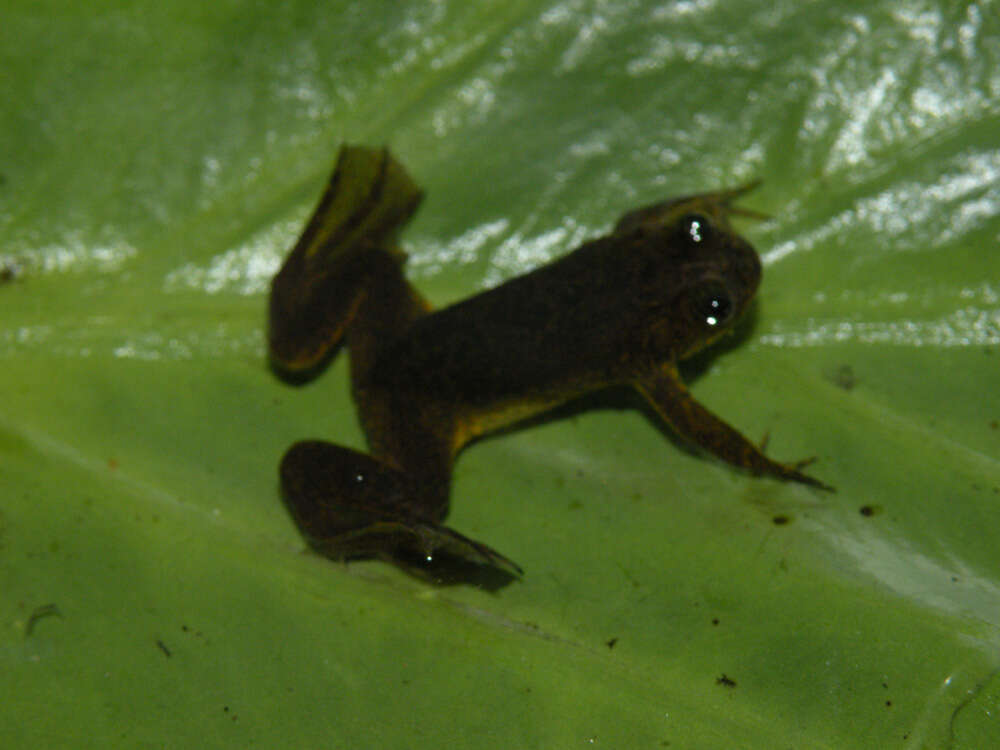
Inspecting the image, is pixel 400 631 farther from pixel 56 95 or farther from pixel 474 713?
pixel 56 95

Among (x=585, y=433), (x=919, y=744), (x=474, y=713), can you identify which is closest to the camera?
(x=919, y=744)

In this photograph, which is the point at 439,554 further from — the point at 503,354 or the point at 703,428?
the point at 703,428

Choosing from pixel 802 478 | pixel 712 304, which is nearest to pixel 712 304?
pixel 712 304

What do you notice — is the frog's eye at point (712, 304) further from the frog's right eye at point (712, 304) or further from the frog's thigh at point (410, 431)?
the frog's thigh at point (410, 431)

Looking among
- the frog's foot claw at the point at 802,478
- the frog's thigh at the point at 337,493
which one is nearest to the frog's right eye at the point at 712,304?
the frog's foot claw at the point at 802,478

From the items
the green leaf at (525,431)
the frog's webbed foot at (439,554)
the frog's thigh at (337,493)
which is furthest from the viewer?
the frog's thigh at (337,493)

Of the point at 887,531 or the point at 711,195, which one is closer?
the point at 887,531

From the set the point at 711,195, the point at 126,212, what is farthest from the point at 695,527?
the point at 126,212
